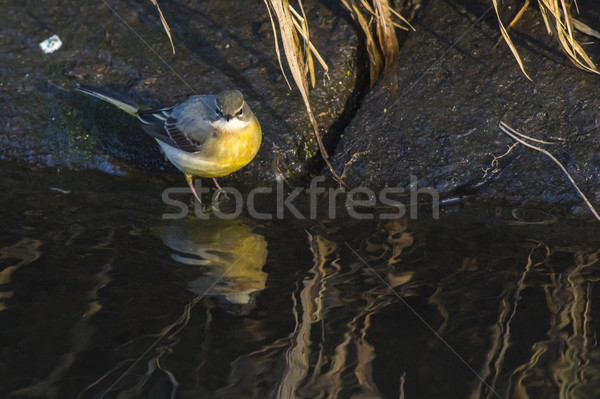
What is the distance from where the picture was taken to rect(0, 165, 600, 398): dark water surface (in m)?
3.53

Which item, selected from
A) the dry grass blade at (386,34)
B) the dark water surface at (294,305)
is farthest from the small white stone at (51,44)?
the dry grass blade at (386,34)

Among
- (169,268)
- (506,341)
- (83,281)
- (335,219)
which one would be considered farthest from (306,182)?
(506,341)

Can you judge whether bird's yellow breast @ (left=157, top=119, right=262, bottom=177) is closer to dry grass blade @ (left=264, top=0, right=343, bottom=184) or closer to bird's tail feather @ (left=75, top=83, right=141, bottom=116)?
dry grass blade @ (left=264, top=0, right=343, bottom=184)

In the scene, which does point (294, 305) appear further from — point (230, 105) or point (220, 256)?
point (230, 105)

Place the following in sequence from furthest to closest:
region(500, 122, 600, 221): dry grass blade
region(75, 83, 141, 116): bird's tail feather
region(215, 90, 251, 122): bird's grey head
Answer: region(75, 83, 141, 116): bird's tail feather < region(215, 90, 251, 122): bird's grey head < region(500, 122, 600, 221): dry grass blade

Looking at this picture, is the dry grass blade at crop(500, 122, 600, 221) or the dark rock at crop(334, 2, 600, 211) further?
the dark rock at crop(334, 2, 600, 211)

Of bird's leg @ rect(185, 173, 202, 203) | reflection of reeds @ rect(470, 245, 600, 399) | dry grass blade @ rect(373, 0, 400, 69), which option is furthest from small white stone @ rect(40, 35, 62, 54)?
reflection of reeds @ rect(470, 245, 600, 399)

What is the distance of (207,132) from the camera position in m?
5.74

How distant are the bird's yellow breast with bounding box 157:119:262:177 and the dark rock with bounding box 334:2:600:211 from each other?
0.88 m

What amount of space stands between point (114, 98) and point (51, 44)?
4.34ft

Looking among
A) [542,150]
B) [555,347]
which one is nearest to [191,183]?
[542,150]

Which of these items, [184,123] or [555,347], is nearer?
[555,347]

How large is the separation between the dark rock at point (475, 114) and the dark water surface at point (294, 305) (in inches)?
20.1

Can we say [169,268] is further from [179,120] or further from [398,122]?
[398,122]
